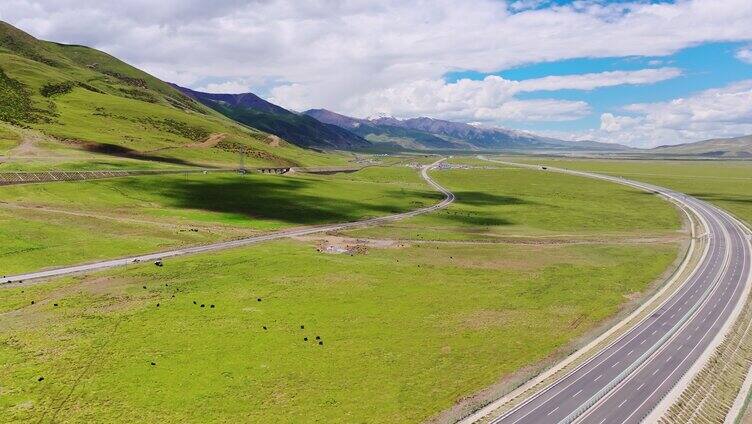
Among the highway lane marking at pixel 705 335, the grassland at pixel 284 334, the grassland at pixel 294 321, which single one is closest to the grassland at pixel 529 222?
the grassland at pixel 294 321

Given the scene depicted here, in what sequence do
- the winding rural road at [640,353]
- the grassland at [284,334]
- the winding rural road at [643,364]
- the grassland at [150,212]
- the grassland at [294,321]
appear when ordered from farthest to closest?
1. the grassland at [150,212]
2. the winding rural road at [640,353]
3. the winding rural road at [643,364]
4. the grassland at [294,321]
5. the grassland at [284,334]

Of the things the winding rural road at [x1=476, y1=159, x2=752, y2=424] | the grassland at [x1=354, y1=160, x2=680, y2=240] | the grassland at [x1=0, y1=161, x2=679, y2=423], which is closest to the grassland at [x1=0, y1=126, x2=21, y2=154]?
the grassland at [x1=0, y1=161, x2=679, y2=423]

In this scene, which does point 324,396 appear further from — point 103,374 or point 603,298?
point 603,298

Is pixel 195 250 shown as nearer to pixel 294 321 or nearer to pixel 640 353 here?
pixel 294 321

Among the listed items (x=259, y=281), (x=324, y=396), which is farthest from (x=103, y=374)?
(x=259, y=281)

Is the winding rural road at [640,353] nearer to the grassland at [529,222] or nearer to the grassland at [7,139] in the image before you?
the grassland at [529,222]

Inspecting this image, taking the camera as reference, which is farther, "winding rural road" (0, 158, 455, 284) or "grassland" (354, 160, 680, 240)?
"grassland" (354, 160, 680, 240)

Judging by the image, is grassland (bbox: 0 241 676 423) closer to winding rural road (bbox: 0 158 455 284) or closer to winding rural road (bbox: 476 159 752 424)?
winding rural road (bbox: 0 158 455 284)
